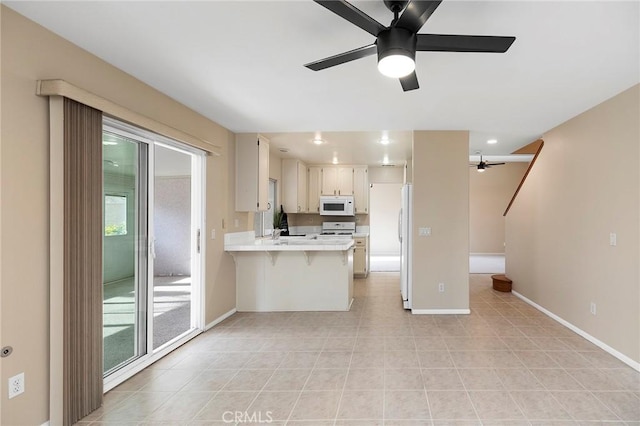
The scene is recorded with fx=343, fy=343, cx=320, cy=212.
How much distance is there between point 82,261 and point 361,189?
18.7 ft

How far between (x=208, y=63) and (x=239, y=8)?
773 mm

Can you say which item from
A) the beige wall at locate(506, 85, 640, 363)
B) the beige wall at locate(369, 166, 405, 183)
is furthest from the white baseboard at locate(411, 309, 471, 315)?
the beige wall at locate(369, 166, 405, 183)

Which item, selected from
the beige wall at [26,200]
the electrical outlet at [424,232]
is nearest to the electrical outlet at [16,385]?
the beige wall at [26,200]

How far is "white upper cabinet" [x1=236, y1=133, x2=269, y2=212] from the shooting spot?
183 inches

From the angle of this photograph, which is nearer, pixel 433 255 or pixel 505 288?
pixel 433 255

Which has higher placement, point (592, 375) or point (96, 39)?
point (96, 39)

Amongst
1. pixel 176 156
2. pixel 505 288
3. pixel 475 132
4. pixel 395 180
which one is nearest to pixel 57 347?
pixel 176 156

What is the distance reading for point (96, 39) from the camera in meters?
2.17

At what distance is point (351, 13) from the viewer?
150 centimetres

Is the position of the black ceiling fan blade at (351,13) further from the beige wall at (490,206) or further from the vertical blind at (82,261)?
the beige wall at (490,206)

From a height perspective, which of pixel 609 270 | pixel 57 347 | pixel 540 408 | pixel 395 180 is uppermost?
pixel 395 180

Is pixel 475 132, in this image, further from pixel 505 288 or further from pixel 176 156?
pixel 176 156

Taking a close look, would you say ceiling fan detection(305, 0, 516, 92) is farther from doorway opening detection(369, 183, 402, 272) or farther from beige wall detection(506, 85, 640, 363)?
doorway opening detection(369, 183, 402, 272)

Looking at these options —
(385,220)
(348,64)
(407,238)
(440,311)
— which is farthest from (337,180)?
(348,64)
